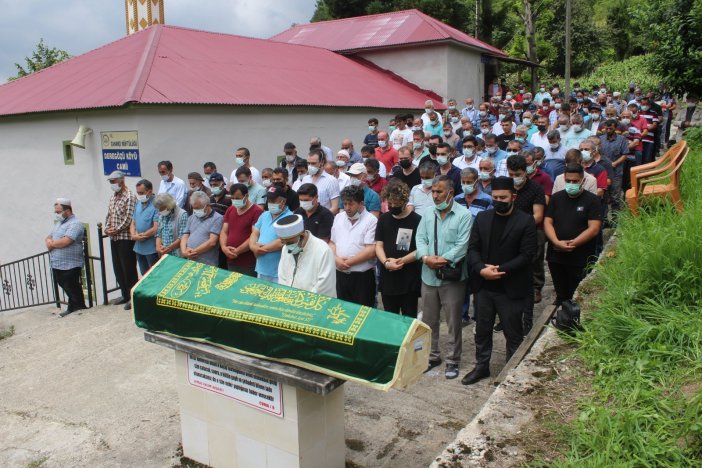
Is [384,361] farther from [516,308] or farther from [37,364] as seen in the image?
[37,364]

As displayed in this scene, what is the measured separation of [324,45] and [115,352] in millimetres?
21051

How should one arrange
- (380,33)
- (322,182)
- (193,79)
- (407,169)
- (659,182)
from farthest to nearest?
(380,33) → (193,79) → (322,182) → (407,169) → (659,182)

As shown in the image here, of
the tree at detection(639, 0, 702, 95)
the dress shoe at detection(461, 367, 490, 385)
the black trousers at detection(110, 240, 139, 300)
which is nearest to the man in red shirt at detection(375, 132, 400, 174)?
the black trousers at detection(110, 240, 139, 300)

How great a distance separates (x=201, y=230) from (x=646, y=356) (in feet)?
19.3

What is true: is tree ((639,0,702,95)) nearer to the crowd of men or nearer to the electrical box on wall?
the crowd of men

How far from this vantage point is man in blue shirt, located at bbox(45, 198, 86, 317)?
31.7 feet

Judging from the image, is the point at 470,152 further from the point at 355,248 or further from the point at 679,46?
the point at 679,46

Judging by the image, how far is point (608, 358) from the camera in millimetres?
3840

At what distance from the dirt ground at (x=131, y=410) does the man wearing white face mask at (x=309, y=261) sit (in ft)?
4.18

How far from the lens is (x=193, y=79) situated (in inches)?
596

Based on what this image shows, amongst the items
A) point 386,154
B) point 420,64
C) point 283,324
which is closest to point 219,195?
point 386,154

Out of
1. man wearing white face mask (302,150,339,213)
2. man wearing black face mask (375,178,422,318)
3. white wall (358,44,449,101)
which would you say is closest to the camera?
man wearing black face mask (375,178,422,318)

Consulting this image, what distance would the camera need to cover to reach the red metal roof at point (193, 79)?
1399cm

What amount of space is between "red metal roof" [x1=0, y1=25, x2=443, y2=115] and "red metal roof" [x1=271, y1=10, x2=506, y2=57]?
3183 mm
